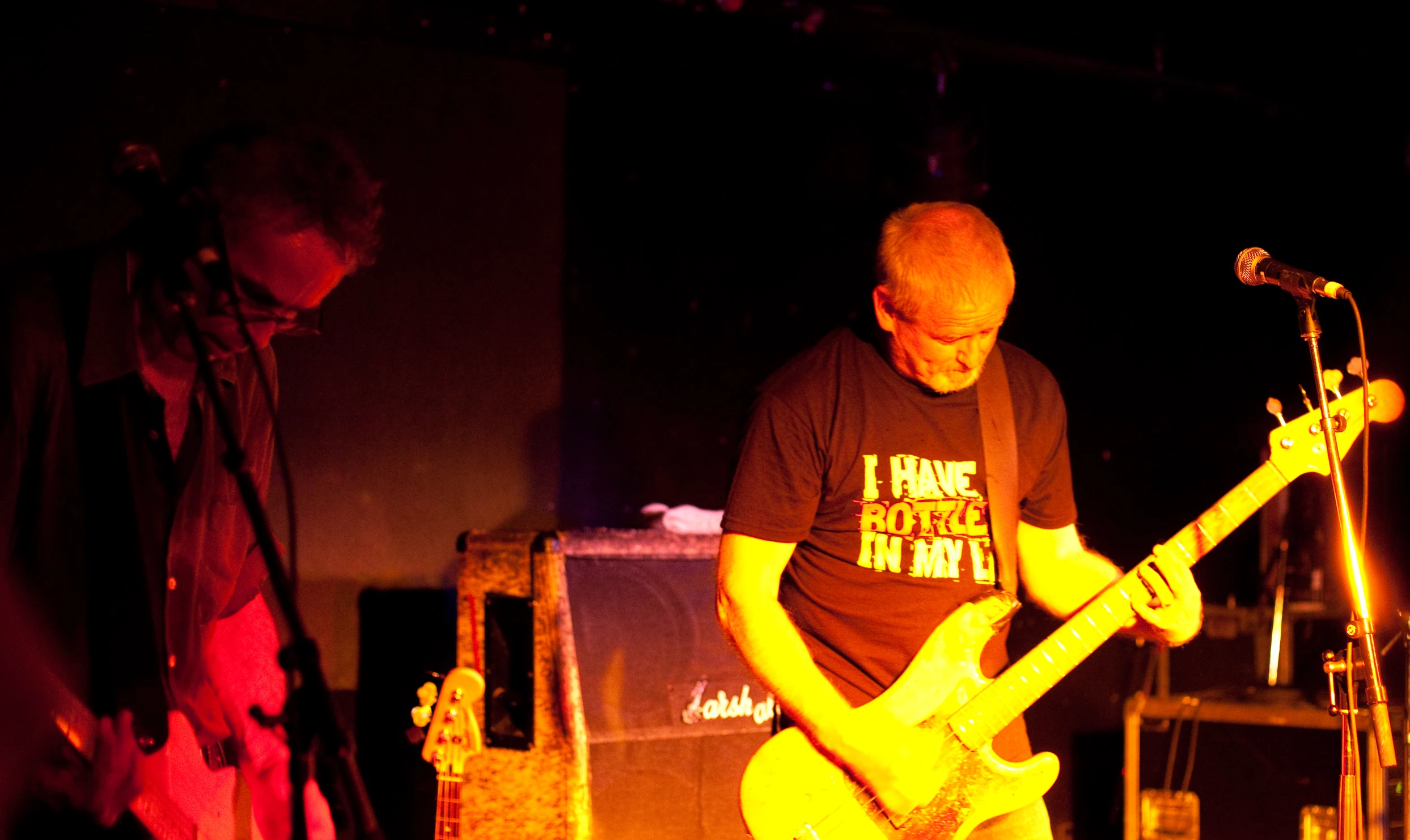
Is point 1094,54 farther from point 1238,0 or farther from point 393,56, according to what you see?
point 393,56

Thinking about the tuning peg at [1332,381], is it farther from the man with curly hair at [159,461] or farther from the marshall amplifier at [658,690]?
the man with curly hair at [159,461]

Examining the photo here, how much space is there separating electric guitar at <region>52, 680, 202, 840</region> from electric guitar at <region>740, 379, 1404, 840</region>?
3.54ft

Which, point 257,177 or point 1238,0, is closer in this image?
point 257,177

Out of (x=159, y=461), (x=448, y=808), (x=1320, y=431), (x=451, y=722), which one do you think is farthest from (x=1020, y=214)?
(x=159, y=461)

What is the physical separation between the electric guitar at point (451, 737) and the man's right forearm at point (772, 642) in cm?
106

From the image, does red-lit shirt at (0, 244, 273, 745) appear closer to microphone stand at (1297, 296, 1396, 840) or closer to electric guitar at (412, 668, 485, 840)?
electric guitar at (412, 668, 485, 840)

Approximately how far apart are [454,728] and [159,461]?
1478 millimetres

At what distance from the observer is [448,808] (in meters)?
3.39

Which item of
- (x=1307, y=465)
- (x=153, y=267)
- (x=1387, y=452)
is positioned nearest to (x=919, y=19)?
(x=1387, y=452)

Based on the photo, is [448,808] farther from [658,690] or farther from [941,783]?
[941,783]

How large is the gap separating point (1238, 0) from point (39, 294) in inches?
200

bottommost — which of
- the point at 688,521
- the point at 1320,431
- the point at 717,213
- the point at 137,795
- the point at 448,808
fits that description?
the point at 448,808

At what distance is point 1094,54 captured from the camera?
5.79m

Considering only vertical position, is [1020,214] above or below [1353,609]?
above
